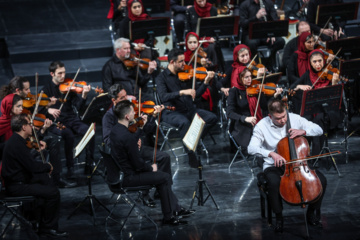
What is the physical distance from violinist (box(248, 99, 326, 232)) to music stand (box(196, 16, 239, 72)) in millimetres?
3148

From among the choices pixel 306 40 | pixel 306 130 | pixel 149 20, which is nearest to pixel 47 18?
pixel 149 20

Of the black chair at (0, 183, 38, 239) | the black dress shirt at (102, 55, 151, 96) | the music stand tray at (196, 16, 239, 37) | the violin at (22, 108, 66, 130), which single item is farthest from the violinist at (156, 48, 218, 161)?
the black chair at (0, 183, 38, 239)

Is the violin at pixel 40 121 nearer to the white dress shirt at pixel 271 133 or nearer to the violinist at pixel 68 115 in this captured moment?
the violinist at pixel 68 115

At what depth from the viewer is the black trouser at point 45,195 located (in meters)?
5.41

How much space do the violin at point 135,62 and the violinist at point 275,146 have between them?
2.82 metres

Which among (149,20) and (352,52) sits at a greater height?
(149,20)

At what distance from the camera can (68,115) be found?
7.30 metres

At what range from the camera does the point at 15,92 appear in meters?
6.89

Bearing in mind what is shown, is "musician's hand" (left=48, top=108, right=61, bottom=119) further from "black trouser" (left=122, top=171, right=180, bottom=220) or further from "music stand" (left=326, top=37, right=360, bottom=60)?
"music stand" (left=326, top=37, right=360, bottom=60)

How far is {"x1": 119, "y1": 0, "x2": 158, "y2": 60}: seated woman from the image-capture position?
28.0 ft

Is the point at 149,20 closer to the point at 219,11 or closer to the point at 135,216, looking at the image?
the point at 219,11

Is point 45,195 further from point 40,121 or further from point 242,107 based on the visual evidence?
→ point 242,107

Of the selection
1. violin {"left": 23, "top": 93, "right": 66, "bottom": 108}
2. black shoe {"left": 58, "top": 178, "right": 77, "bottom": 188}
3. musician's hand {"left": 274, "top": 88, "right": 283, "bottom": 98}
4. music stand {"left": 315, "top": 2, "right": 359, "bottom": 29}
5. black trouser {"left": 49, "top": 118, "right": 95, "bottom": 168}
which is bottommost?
black shoe {"left": 58, "top": 178, "right": 77, "bottom": 188}

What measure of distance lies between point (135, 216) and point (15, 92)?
2228 mm
